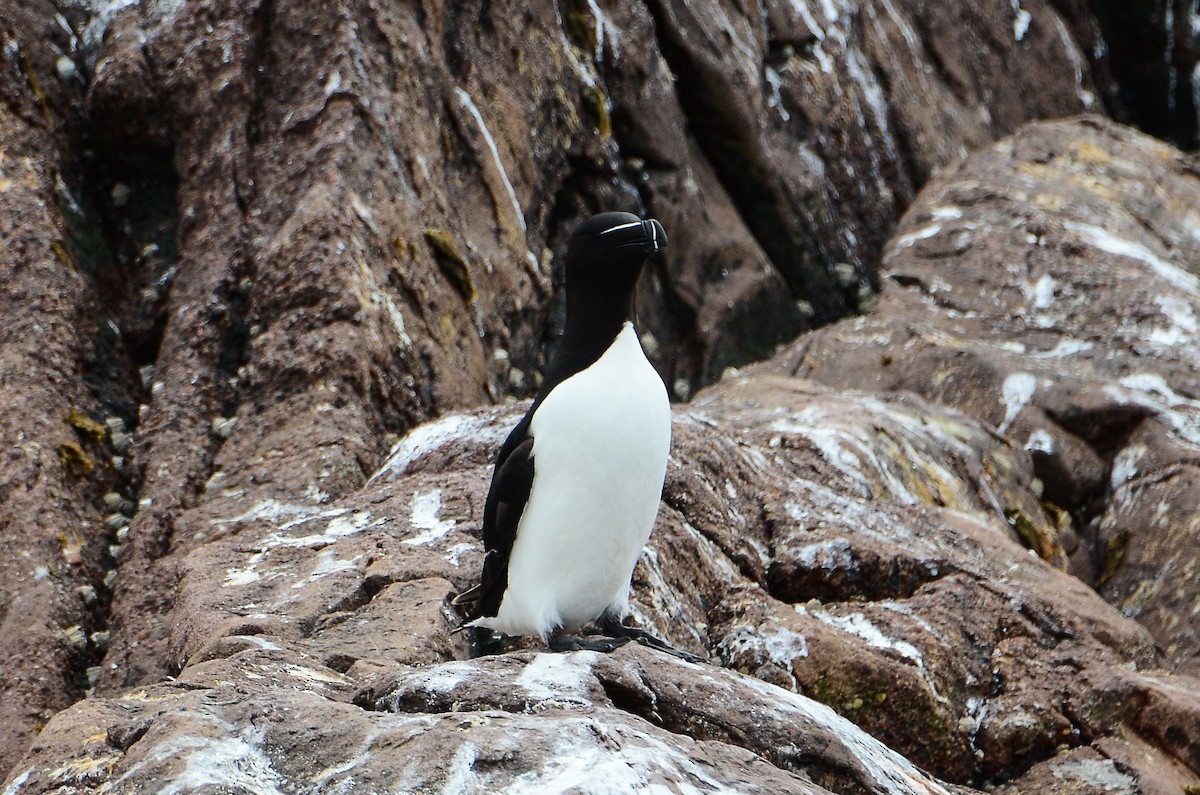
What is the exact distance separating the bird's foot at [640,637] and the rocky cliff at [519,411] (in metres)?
0.15

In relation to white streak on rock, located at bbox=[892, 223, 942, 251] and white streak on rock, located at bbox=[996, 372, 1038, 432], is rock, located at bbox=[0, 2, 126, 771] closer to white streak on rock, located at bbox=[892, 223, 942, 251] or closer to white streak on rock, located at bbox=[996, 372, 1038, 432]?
white streak on rock, located at bbox=[996, 372, 1038, 432]

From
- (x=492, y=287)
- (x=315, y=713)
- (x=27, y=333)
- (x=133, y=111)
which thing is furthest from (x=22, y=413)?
(x=315, y=713)

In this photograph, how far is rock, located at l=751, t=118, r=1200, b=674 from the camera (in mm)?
7234

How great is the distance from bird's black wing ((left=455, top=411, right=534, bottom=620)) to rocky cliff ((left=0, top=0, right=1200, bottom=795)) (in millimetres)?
220

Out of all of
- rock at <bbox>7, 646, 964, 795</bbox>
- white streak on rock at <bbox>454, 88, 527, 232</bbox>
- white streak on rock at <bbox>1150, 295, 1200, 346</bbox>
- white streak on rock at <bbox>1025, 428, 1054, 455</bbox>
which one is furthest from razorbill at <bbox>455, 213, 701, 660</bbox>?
white streak on rock at <bbox>1150, 295, 1200, 346</bbox>

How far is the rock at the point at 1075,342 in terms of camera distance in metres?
7.23

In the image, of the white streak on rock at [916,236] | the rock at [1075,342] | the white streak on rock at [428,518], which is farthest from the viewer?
the white streak on rock at [916,236]

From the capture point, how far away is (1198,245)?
10.2 m

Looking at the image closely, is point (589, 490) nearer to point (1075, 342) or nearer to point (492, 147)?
point (492, 147)

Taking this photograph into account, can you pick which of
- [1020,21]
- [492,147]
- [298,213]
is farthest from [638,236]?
[1020,21]

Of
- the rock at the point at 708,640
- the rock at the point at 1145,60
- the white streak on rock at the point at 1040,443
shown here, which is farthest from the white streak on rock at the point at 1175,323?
the rock at the point at 1145,60

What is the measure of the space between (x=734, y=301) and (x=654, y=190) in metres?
1.03

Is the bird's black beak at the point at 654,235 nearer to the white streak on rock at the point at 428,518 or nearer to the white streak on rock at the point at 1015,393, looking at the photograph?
the white streak on rock at the point at 428,518

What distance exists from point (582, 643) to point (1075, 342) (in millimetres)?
5578
